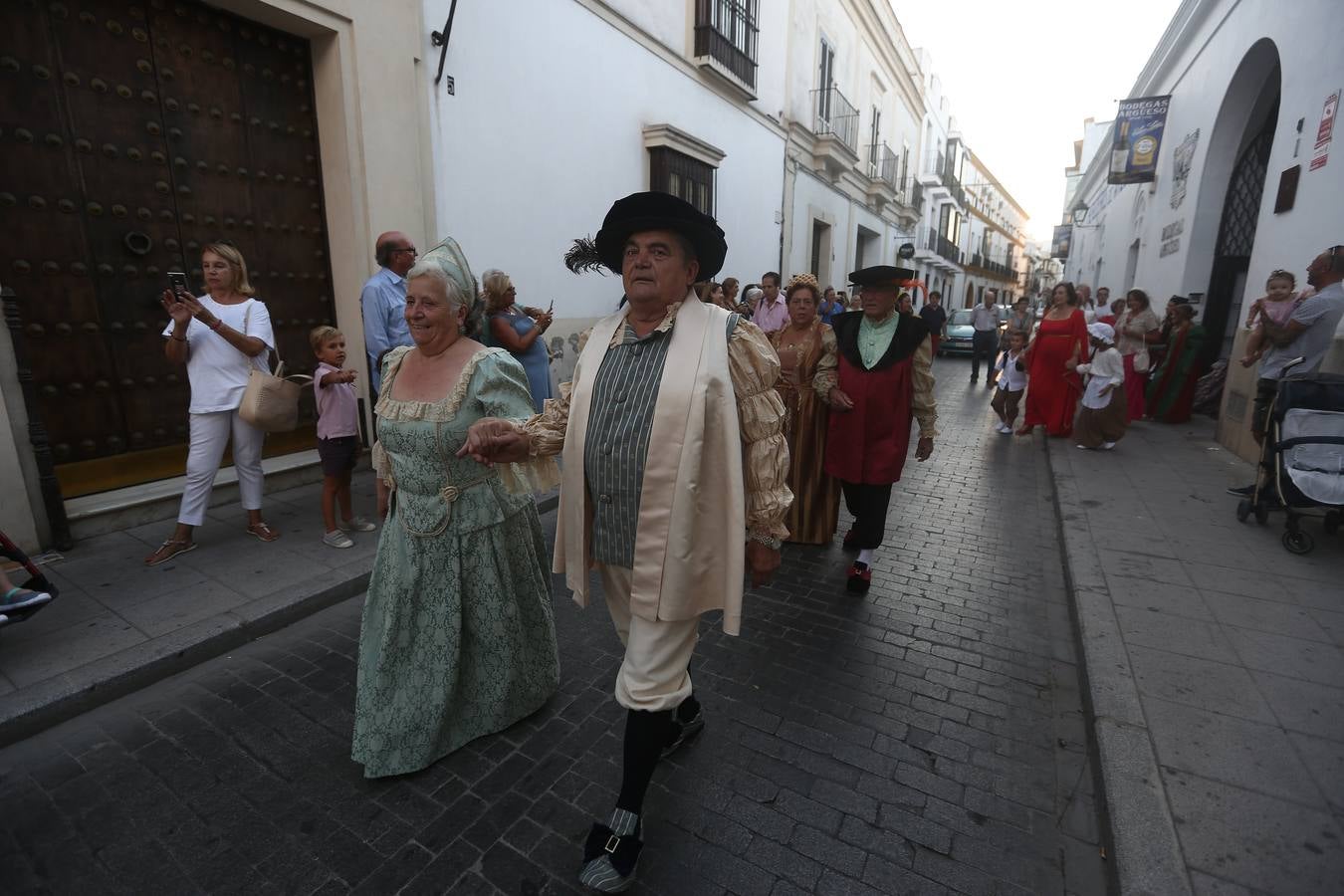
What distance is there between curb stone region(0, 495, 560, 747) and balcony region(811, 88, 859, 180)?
51.7 ft

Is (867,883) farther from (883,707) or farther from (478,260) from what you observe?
(478,260)

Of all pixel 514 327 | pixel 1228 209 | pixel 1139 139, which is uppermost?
pixel 1139 139

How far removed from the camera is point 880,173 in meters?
22.4

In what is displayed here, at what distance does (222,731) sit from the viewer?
2.78 metres

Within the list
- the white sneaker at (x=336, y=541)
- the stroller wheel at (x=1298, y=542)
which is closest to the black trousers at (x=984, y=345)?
the stroller wheel at (x=1298, y=542)

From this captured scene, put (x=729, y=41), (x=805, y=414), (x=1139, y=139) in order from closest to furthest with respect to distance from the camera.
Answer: (x=805, y=414) < (x=729, y=41) < (x=1139, y=139)

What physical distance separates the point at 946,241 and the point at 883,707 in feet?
126

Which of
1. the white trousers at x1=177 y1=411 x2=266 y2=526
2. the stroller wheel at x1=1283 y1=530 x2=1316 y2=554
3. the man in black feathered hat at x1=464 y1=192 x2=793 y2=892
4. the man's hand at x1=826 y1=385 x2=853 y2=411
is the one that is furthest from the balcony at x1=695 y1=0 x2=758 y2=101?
the man in black feathered hat at x1=464 y1=192 x2=793 y2=892

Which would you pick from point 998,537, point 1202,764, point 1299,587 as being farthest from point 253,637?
point 1299,587

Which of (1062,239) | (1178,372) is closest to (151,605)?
(1178,372)

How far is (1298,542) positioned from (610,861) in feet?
17.3

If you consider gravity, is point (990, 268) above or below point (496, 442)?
above

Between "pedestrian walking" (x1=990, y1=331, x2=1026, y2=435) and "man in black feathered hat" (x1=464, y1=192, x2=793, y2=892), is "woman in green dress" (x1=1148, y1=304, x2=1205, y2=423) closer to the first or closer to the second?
"pedestrian walking" (x1=990, y1=331, x2=1026, y2=435)

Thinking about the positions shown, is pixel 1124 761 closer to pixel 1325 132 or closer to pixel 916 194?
pixel 1325 132
